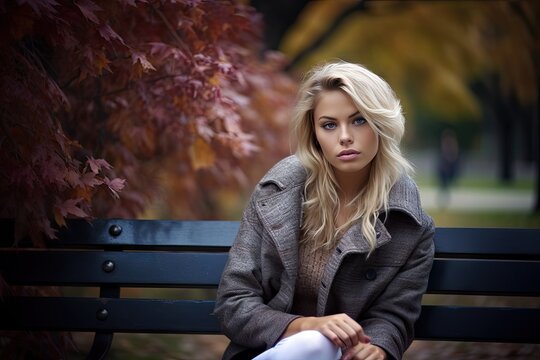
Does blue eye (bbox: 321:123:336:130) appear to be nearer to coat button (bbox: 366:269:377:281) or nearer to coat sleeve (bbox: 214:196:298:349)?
coat sleeve (bbox: 214:196:298:349)

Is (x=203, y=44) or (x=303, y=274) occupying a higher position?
(x=203, y=44)

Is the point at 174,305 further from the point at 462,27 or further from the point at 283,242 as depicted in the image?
the point at 462,27

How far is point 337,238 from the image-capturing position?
3340 millimetres

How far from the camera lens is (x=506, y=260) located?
363 cm

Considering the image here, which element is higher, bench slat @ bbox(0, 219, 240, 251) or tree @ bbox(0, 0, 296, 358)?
tree @ bbox(0, 0, 296, 358)

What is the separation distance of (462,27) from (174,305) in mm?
10594

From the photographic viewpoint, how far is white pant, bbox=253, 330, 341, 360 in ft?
9.45

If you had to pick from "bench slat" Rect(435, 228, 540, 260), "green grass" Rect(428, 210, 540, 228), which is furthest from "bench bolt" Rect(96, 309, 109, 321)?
"green grass" Rect(428, 210, 540, 228)

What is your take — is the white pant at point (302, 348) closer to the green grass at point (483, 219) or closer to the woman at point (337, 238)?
the woman at point (337, 238)

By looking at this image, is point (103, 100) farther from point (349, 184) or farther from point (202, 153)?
point (349, 184)

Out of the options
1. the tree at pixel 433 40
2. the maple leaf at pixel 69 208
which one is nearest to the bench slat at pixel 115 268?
the maple leaf at pixel 69 208

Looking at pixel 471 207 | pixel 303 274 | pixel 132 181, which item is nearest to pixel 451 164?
pixel 471 207

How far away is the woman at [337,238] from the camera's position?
10.5 feet

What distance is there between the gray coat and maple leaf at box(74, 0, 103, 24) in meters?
0.99
